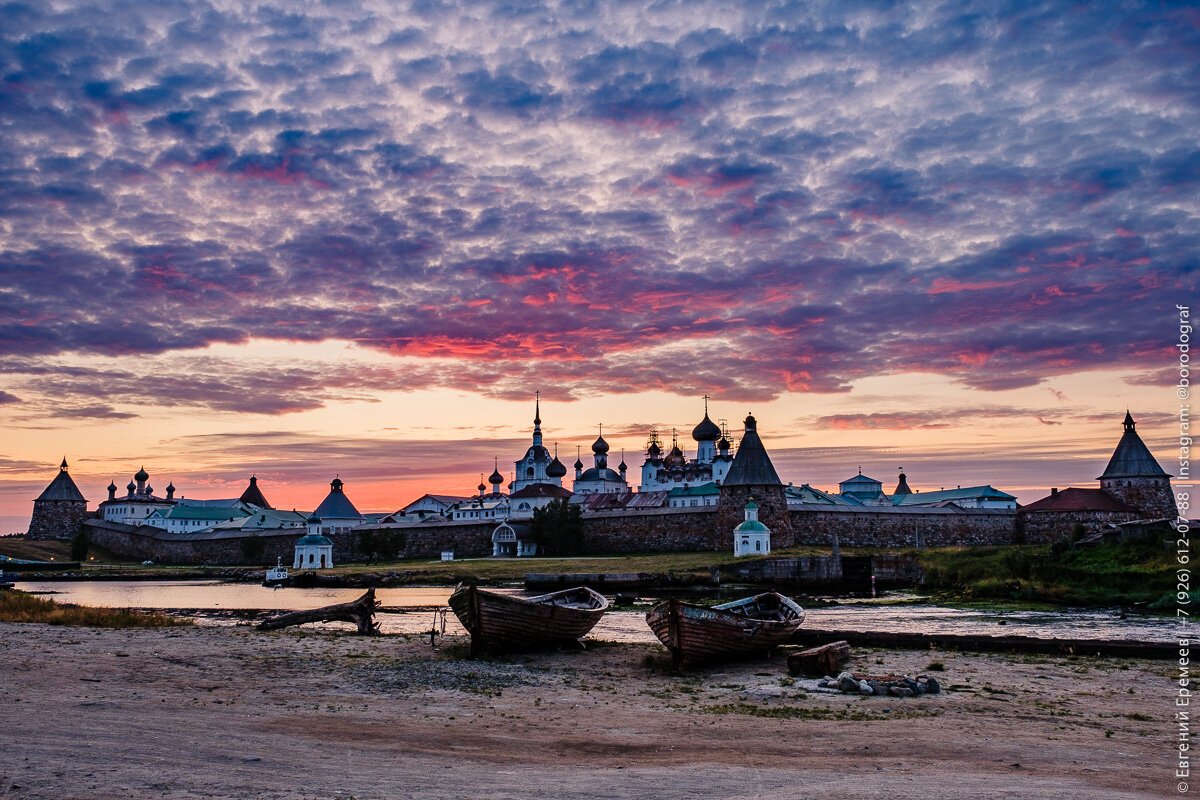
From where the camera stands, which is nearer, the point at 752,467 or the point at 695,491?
the point at 752,467

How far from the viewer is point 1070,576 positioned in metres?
38.7

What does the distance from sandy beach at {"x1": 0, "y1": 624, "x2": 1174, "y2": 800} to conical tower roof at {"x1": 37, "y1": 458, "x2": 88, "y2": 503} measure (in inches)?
4153

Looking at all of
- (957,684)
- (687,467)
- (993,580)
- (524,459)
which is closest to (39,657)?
(957,684)

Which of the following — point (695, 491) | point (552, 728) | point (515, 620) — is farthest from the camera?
point (695, 491)

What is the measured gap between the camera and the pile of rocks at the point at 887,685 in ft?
50.1

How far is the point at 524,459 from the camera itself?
128m

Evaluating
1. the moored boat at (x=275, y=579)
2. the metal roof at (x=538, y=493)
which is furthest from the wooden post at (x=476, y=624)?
the metal roof at (x=538, y=493)

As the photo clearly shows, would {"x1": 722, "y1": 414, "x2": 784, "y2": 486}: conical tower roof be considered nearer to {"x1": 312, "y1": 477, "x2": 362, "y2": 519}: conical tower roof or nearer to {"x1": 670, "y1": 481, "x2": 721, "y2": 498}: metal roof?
{"x1": 670, "y1": 481, "x2": 721, "y2": 498}: metal roof

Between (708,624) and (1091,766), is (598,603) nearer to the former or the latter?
(708,624)

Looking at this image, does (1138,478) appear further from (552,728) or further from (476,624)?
(552,728)

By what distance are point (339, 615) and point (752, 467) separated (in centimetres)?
4801

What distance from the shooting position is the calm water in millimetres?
26250

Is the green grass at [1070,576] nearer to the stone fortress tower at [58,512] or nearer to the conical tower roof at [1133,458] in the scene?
the conical tower roof at [1133,458]

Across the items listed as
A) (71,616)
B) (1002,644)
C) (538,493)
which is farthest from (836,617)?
(538,493)
